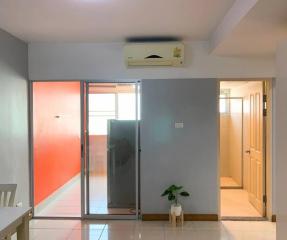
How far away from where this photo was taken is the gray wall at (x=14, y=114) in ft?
12.6

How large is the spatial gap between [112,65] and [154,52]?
650 mm

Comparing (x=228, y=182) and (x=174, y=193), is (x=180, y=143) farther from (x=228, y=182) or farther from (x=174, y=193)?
(x=228, y=182)

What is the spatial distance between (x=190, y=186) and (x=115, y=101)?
1624 millimetres

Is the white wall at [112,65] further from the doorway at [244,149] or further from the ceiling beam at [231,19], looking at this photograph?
the doorway at [244,149]

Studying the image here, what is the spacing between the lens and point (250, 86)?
548 cm

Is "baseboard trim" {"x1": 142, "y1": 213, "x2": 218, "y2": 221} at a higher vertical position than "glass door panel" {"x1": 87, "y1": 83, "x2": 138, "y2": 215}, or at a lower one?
lower

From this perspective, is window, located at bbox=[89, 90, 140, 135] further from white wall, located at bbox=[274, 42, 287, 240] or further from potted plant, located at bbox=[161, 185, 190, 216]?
white wall, located at bbox=[274, 42, 287, 240]

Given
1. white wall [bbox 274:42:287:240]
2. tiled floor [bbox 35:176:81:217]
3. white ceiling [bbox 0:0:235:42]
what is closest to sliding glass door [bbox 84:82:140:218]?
tiled floor [bbox 35:176:81:217]

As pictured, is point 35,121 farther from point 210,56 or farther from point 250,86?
point 250,86

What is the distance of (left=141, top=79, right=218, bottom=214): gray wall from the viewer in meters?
4.52

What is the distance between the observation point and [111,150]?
4746 millimetres

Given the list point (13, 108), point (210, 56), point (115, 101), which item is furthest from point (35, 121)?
point (210, 56)

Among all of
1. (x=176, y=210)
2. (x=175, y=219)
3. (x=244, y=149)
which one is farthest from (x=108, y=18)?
(x=244, y=149)

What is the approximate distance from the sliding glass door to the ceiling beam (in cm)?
135
